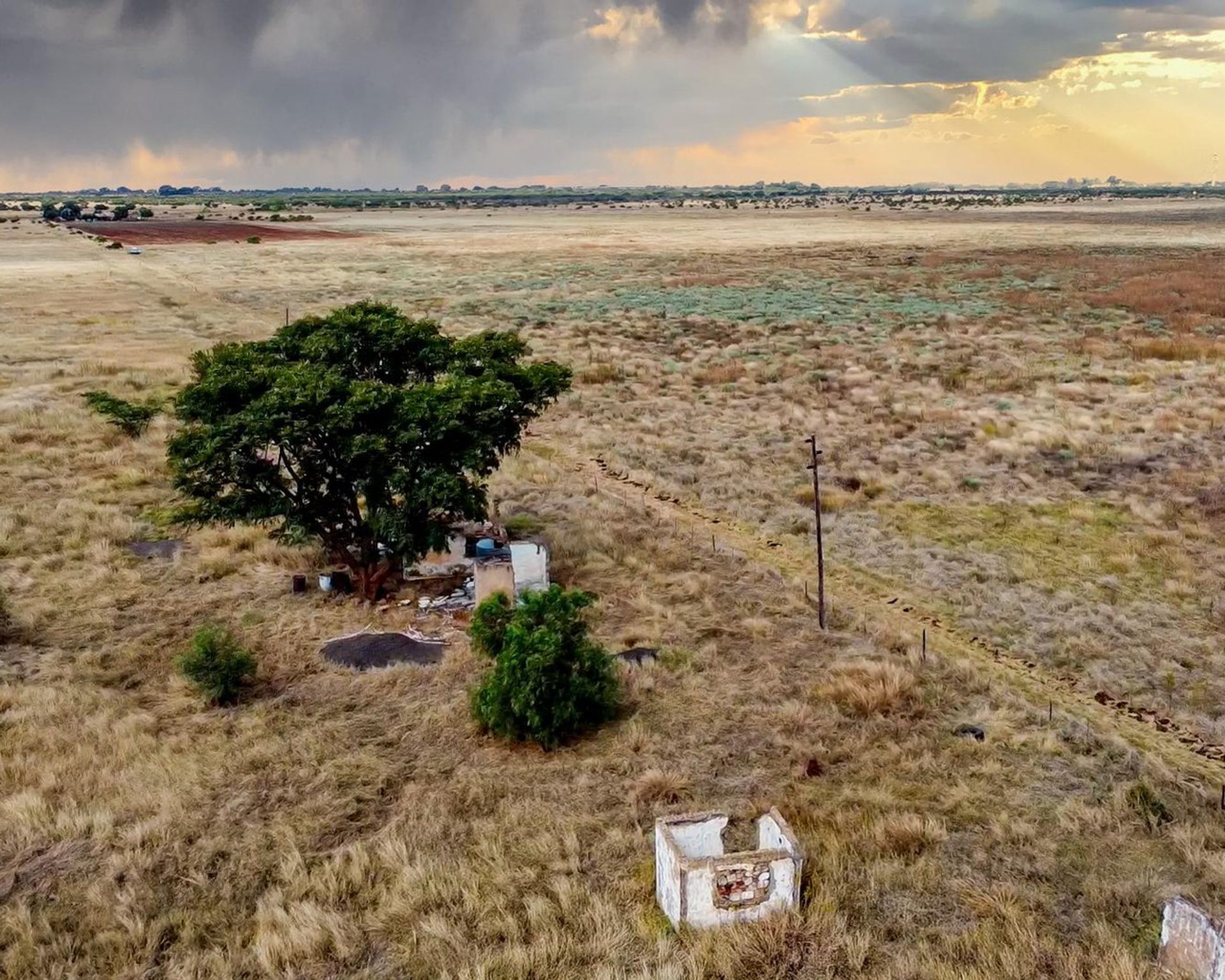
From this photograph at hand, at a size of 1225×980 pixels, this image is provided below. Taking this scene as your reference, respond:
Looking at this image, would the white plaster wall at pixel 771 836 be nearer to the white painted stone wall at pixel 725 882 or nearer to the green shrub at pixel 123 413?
the white painted stone wall at pixel 725 882

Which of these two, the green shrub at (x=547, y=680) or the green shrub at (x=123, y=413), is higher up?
the green shrub at (x=123, y=413)

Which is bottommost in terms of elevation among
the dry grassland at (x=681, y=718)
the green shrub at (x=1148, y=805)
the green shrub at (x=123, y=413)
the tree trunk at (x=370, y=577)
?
the green shrub at (x=1148, y=805)

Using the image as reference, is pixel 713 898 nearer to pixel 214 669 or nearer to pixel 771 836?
pixel 771 836

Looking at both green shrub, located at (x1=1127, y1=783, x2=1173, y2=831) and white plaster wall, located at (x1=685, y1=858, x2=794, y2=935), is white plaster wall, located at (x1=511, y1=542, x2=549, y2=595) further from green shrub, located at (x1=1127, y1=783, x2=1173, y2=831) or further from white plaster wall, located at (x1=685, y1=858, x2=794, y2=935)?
green shrub, located at (x1=1127, y1=783, x2=1173, y2=831)

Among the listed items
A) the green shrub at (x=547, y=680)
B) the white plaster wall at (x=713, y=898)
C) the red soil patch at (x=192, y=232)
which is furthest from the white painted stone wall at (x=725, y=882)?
the red soil patch at (x=192, y=232)

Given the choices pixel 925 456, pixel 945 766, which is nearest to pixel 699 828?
pixel 945 766

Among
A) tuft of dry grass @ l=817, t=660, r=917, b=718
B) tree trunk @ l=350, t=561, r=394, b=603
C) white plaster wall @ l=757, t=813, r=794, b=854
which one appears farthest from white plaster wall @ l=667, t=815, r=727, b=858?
tree trunk @ l=350, t=561, r=394, b=603

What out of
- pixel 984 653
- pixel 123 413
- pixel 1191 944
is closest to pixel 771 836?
pixel 1191 944

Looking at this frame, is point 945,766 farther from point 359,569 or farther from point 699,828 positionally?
point 359,569
